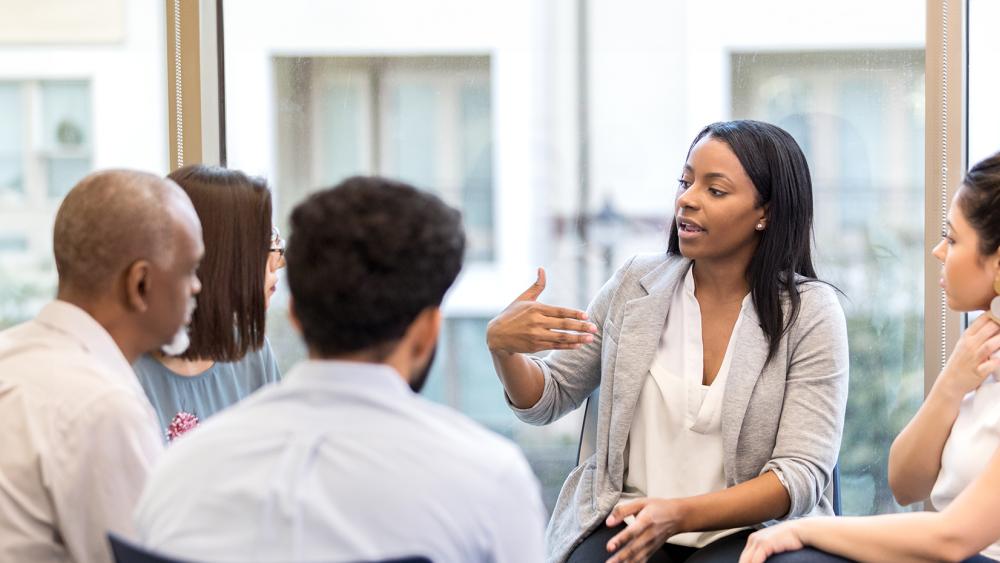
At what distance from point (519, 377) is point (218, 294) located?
0.63 m

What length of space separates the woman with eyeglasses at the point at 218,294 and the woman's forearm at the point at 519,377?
0.49 m

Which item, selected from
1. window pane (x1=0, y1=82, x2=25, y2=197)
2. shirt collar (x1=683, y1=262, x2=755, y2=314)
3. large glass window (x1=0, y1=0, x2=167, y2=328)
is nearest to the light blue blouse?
large glass window (x1=0, y1=0, x2=167, y2=328)

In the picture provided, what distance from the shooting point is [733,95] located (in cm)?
270

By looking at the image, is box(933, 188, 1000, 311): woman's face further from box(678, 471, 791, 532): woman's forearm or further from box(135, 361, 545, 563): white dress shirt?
box(135, 361, 545, 563): white dress shirt

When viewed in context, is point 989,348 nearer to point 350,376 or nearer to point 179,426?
point 350,376

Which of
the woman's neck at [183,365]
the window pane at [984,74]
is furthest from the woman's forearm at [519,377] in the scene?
the window pane at [984,74]

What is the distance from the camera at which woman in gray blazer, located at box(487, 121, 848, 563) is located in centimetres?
208

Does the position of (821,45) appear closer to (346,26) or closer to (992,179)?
(992,179)

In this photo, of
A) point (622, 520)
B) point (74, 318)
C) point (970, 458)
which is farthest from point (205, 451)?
point (970, 458)

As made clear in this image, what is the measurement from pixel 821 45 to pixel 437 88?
0.99 metres

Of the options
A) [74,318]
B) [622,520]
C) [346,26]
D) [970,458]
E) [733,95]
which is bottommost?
[622,520]

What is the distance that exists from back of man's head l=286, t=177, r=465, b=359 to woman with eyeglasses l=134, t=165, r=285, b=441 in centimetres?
87

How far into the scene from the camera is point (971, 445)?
188 cm

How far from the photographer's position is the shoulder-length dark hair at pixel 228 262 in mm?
2021
